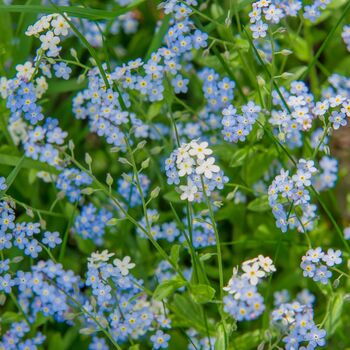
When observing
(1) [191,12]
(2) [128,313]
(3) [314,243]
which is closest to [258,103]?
(1) [191,12]

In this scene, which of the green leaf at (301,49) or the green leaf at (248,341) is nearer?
the green leaf at (248,341)

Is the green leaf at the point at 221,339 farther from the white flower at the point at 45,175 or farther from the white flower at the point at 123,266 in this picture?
the white flower at the point at 45,175

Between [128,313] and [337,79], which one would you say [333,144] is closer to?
[337,79]

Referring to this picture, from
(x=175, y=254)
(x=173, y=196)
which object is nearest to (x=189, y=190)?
(x=175, y=254)

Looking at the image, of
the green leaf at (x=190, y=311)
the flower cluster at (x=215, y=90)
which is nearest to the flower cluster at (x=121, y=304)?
the green leaf at (x=190, y=311)

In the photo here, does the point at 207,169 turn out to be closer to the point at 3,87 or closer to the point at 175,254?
the point at 175,254

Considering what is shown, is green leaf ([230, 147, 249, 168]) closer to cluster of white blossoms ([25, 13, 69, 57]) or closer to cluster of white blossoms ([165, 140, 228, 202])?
cluster of white blossoms ([165, 140, 228, 202])
